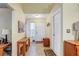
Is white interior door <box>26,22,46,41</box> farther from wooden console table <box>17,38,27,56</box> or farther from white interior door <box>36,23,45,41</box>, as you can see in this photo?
wooden console table <box>17,38,27,56</box>

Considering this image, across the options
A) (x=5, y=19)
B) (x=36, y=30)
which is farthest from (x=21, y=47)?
(x=36, y=30)

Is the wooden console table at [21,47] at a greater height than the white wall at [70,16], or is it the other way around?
the white wall at [70,16]

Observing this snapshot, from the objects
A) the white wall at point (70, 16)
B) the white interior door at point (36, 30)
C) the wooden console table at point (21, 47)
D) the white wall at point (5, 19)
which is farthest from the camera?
the white interior door at point (36, 30)

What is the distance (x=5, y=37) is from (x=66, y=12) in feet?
8.43

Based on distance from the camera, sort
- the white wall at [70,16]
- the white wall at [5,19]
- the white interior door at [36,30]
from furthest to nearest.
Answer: the white interior door at [36,30], the white wall at [5,19], the white wall at [70,16]

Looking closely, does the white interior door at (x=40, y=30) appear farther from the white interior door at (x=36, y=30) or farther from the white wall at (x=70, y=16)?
the white wall at (x=70, y=16)

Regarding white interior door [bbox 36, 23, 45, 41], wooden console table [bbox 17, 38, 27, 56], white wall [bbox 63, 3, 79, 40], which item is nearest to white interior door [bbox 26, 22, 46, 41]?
white interior door [bbox 36, 23, 45, 41]

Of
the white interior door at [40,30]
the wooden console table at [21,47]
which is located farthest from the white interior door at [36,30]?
the wooden console table at [21,47]

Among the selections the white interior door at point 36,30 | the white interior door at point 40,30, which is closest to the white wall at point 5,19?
the white interior door at point 36,30

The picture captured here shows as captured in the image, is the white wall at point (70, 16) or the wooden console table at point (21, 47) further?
the wooden console table at point (21, 47)

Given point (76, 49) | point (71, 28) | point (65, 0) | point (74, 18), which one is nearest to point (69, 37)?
point (71, 28)

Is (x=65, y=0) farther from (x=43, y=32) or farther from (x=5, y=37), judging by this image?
(x=43, y=32)

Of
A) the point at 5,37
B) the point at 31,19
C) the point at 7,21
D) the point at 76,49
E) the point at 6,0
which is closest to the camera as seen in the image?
the point at 6,0

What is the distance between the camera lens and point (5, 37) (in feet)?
17.0
